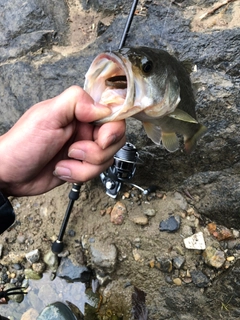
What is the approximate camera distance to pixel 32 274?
3340mm

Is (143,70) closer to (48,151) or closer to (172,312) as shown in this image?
(48,151)

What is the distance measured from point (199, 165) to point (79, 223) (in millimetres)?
1258

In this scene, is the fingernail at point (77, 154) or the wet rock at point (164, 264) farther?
the wet rock at point (164, 264)

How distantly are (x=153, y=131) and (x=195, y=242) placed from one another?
1.29 meters

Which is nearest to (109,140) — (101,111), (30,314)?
(101,111)

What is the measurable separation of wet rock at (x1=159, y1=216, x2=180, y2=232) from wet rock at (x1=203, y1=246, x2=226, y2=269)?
33 centimetres

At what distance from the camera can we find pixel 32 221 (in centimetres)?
352

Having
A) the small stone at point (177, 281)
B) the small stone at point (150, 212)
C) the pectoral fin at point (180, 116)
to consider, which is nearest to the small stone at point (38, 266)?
the small stone at point (150, 212)

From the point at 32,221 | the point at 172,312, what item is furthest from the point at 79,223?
the point at 172,312

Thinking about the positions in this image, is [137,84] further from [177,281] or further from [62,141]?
[177,281]

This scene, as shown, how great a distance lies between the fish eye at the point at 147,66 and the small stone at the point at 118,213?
70.3 inches

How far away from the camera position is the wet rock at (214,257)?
300 cm

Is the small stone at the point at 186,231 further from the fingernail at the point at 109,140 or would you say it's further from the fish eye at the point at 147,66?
the fish eye at the point at 147,66

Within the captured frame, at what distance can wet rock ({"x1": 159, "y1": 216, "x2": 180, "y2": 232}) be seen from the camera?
3.19 m
